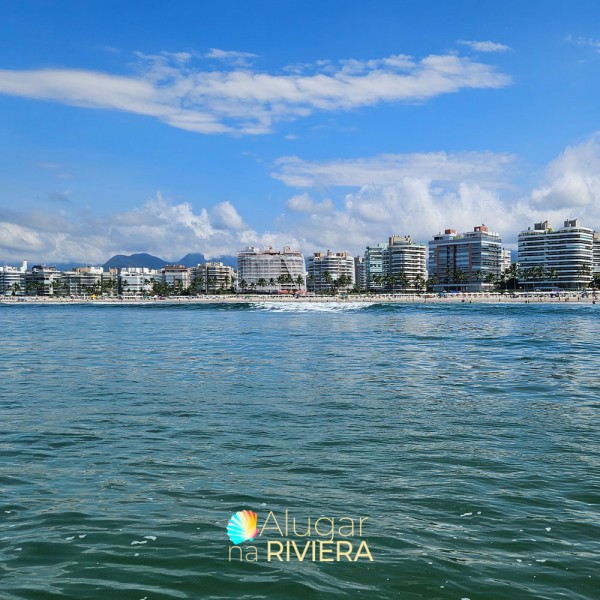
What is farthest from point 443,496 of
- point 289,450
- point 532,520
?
point 289,450

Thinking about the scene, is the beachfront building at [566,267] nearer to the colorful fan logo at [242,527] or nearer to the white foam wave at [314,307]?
the white foam wave at [314,307]

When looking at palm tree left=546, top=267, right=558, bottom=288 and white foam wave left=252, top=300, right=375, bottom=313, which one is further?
palm tree left=546, top=267, right=558, bottom=288

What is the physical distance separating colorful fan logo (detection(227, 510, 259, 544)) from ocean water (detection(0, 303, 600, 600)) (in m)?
0.13

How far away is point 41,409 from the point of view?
1520cm

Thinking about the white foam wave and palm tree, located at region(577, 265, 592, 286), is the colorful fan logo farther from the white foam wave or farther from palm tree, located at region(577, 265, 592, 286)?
palm tree, located at region(577, 265, 592, 286)

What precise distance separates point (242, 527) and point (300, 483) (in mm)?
1630

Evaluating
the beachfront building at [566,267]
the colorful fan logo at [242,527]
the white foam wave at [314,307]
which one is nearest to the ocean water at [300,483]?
the colorful fan logo at [242,527]

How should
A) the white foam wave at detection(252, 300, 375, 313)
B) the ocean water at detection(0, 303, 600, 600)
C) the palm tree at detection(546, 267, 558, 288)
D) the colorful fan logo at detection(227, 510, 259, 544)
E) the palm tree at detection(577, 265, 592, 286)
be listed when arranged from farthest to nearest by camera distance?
the palm tree at detection(577, 265, 592, 286) < the palm tree at detection(546, 267, 558, 288) < the white foam wave at detection(252, 300, 375, 313) < the colorful fan logo at detection(227, 510, 259, 544) < the ocean water at detection(0, 303, 600, 600)

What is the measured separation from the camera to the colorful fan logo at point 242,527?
24.3ft

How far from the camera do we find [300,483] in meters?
9.09

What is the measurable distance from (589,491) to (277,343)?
28.5 metres

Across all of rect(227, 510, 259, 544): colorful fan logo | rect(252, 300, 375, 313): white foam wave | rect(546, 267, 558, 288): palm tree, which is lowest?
rect(227, 510, 259, 544): colorful fan logo

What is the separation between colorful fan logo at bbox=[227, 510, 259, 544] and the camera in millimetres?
7395

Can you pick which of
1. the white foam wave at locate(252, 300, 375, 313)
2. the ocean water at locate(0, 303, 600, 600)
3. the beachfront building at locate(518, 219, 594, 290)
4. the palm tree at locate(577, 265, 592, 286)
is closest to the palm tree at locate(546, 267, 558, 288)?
the beachfront building at locate(518, 219, 594, 290)
